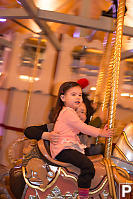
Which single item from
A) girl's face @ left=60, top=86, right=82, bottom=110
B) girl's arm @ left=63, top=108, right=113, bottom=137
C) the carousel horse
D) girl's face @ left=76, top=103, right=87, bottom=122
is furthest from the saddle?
girl's face @ left=76, top=103, right=87, bottom=122

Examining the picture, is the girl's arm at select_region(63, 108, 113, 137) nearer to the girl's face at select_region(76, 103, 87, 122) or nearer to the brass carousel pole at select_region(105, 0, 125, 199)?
the brass carousel pole at select_region(105, 0, 125, 199)

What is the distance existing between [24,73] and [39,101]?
0.55 meters

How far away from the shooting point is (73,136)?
1.50m

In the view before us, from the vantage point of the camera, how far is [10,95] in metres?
3.69

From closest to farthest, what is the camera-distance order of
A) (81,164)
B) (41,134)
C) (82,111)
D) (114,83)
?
(81,164) → (114,83) → (41,134) → (82,111)

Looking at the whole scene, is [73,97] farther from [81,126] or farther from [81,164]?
[81,164]

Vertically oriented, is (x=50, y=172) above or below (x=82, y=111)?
below

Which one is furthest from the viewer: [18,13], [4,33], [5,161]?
[4,33]

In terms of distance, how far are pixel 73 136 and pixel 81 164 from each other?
0.23 m

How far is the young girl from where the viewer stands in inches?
51.1

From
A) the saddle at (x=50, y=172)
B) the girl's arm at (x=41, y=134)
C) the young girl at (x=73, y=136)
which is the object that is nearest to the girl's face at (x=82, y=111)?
the young girl at (x=73, y=136)

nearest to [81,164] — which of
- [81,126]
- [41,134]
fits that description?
[81,126]

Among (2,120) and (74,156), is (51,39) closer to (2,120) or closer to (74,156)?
(2,120)

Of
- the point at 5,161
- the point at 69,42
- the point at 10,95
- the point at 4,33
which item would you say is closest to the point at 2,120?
the point at 10,95
